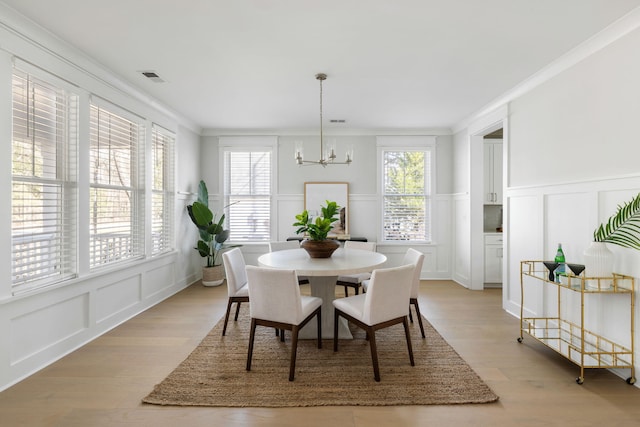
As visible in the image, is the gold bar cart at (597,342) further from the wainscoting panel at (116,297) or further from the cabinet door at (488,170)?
the wainscoting panel at (116,297)

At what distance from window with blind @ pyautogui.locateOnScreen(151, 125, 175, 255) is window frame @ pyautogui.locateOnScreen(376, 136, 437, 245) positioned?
336 cm

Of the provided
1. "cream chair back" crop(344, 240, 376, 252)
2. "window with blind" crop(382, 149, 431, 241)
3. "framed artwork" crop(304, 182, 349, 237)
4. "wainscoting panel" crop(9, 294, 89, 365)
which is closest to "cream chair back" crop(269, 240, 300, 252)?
"cream chair back" crop(344, 240, 376, 252)

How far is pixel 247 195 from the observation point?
5953 mm

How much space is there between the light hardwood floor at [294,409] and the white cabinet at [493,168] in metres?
2.49

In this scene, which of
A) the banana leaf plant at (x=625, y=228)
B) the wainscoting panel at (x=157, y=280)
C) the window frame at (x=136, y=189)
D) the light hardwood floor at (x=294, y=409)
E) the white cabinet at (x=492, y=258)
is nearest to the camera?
the light hardwood floor at (x=294, y=409)

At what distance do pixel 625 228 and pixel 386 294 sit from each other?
70.5 inches

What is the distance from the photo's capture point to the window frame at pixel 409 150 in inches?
230

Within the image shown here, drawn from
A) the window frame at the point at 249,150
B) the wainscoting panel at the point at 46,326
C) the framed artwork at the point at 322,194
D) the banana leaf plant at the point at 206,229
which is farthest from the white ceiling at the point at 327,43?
the wainscoting panel at the point at 46,326

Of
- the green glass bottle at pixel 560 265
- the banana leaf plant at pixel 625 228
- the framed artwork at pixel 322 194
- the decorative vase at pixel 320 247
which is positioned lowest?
the green glass bottle at pixel 560 265

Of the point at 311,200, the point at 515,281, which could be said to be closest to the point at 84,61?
the point at 311,200

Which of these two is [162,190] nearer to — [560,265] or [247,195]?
[247,195]

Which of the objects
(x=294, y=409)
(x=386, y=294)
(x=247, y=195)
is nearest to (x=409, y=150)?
(x=247, y=195)

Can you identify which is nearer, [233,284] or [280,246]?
[233,284]

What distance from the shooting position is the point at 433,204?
5.86 meters
